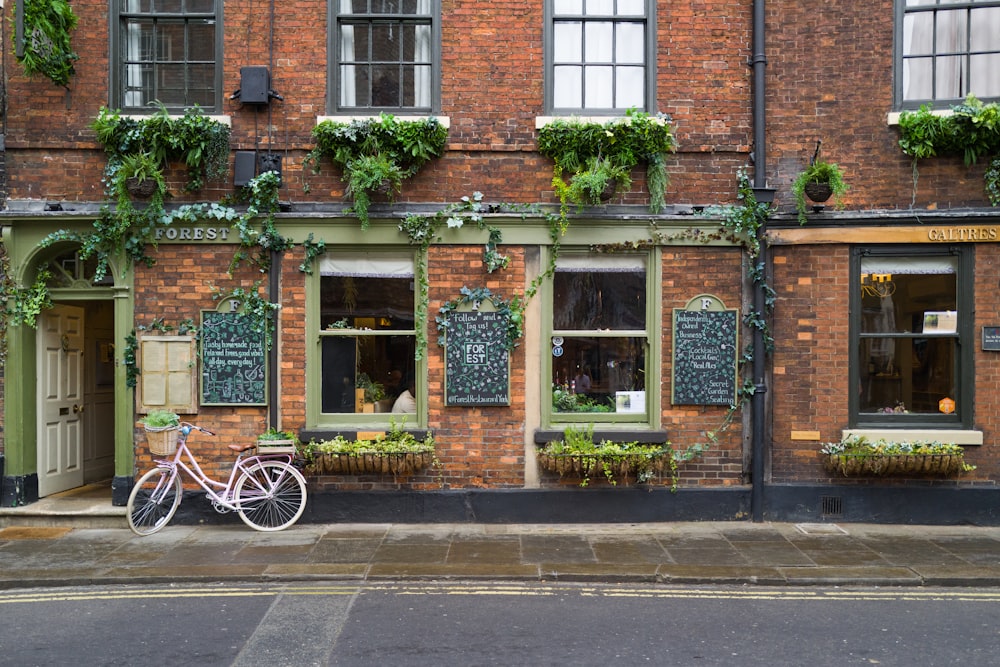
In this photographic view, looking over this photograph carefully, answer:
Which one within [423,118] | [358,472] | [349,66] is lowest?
[358,472]

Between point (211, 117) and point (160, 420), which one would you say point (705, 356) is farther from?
point (211, 117)

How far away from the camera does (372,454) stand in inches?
338

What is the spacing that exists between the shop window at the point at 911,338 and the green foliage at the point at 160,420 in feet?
24.1

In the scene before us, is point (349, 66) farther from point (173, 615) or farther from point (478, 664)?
point (478, 664)

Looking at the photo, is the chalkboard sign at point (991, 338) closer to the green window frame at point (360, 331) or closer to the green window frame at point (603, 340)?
the green window frame at point (603, 340)

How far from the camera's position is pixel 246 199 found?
881cm

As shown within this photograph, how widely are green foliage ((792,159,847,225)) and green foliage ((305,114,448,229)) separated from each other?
12.9ft

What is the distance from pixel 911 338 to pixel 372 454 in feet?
20.2

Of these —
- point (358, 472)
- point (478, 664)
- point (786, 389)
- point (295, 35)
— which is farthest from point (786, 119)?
point (478, 664)

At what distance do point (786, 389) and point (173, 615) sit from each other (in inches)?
258

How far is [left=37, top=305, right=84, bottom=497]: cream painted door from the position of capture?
923 cm

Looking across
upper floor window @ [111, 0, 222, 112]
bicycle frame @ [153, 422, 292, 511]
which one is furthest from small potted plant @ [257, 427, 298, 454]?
upper floor window @ [111, 0, 222, 112]

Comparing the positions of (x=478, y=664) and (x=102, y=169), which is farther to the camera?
(x=102, y=169)

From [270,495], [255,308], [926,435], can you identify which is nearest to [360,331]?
[255,308]
